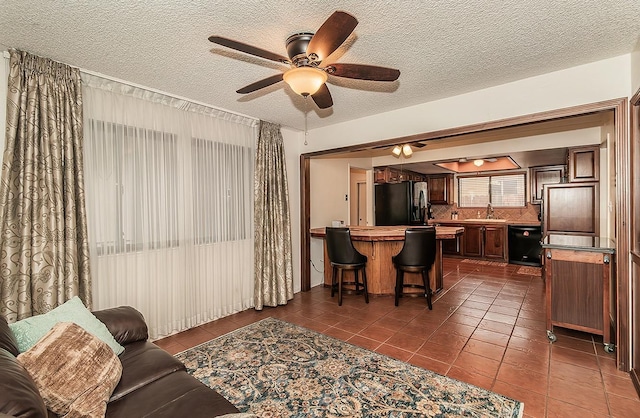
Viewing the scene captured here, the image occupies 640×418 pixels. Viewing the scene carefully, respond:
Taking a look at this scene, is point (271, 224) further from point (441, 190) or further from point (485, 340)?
point (441, 190)

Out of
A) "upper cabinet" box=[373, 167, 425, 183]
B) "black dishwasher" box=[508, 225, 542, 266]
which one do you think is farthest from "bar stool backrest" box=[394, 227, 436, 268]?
"black dishwasher" box=[508, 225, 542, 266]

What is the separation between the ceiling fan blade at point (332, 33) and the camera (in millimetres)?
1447

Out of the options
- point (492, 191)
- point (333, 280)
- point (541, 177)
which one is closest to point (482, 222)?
point (492, 191)

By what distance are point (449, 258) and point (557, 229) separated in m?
3.26

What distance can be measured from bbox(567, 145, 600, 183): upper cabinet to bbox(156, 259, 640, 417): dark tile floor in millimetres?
1767

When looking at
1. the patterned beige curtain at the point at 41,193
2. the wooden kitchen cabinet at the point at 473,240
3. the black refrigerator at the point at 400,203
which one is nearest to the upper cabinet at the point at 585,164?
the black refrigerator at the point at 400,203

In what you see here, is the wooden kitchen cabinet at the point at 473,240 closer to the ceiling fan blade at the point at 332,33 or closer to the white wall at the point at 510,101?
the white wall at the point at 510,101

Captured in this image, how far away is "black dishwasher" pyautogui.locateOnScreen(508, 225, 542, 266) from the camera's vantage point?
6.27 metres

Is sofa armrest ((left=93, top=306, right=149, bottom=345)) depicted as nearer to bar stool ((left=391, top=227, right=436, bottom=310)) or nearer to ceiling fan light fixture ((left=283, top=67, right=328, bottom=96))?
ceiling fan light fixture ((left=283, top=67, right=328, bottom=96))

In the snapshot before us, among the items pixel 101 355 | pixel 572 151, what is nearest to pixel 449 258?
pixel 572 151

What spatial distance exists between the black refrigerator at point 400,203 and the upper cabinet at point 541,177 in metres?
2.46

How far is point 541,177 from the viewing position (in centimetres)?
672

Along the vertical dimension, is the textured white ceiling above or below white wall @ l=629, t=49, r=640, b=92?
above

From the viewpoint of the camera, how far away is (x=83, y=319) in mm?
1784
